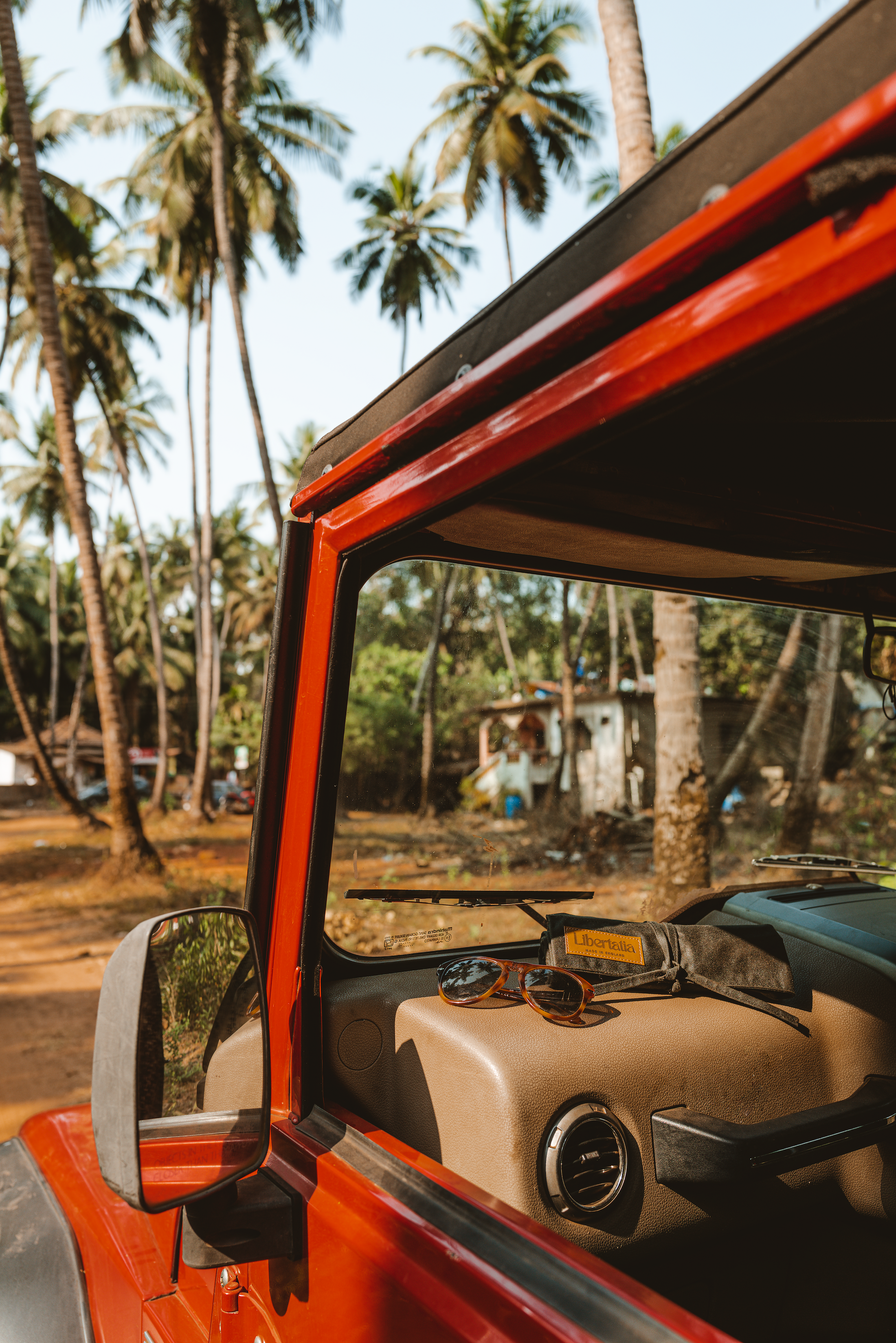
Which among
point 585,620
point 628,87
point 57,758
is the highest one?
point 628,87

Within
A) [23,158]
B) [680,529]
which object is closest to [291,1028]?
[680,529]

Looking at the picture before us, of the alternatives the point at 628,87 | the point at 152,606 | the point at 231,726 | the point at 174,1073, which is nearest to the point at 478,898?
the point at 174,1073

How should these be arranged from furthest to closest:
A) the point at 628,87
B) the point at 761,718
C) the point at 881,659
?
the point at 761,718 < the point at 628,87 < the point at 881,659

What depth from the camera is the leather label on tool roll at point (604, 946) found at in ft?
4.83

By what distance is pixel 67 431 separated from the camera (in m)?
11.9

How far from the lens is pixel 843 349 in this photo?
3.28 ft

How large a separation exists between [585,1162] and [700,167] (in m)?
1.17

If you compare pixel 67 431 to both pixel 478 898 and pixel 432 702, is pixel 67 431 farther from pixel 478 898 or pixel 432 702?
pixel 478 898

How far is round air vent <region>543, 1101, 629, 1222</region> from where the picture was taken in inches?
46.7

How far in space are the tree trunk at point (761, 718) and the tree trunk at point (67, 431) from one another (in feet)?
25.7

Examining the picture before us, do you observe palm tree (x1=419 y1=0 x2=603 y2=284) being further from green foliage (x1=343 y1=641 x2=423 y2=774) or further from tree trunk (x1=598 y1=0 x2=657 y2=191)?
green foliage (x1=343 y1=641 x2=423 y2=774)

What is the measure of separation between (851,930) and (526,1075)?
91cm

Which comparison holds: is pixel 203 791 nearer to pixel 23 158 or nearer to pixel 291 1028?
pixel 23 158

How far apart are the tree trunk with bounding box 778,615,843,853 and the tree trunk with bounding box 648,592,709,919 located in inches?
171
